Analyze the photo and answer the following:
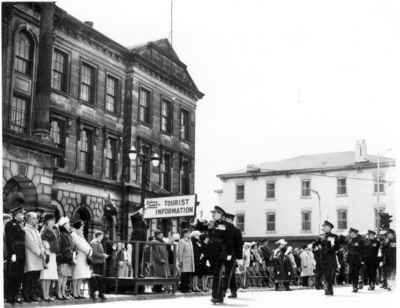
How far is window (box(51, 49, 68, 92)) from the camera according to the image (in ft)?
89.2

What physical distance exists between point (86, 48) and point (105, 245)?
1470cm

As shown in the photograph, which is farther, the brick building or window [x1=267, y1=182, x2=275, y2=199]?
window [x1=267, y1=182, x2=275, y2=199]

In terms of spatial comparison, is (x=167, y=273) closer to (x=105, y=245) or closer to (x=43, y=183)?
(x=105, y=245)

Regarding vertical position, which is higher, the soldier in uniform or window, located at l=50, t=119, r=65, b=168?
window, located at l=50, t=119, r=65, b=168

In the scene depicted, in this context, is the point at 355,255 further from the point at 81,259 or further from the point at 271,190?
the point at 271,190

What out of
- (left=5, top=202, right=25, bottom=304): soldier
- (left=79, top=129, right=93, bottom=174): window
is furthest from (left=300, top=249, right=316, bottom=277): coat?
(left=5, top=202, right=25, bottom=304): soldier

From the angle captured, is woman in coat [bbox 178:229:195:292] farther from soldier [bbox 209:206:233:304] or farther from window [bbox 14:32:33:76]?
window [bbox 14:32:33:76]

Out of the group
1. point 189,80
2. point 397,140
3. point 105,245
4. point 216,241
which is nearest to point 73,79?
point 189,80

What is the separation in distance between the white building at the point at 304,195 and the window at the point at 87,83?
28960 mm

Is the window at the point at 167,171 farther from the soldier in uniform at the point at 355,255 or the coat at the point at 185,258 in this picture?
the coat at the point at 185,258

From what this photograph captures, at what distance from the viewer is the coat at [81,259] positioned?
1389cm

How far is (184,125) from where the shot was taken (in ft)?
123

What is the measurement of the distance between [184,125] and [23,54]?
14.0 m

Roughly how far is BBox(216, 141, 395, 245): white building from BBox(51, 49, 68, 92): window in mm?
31066
